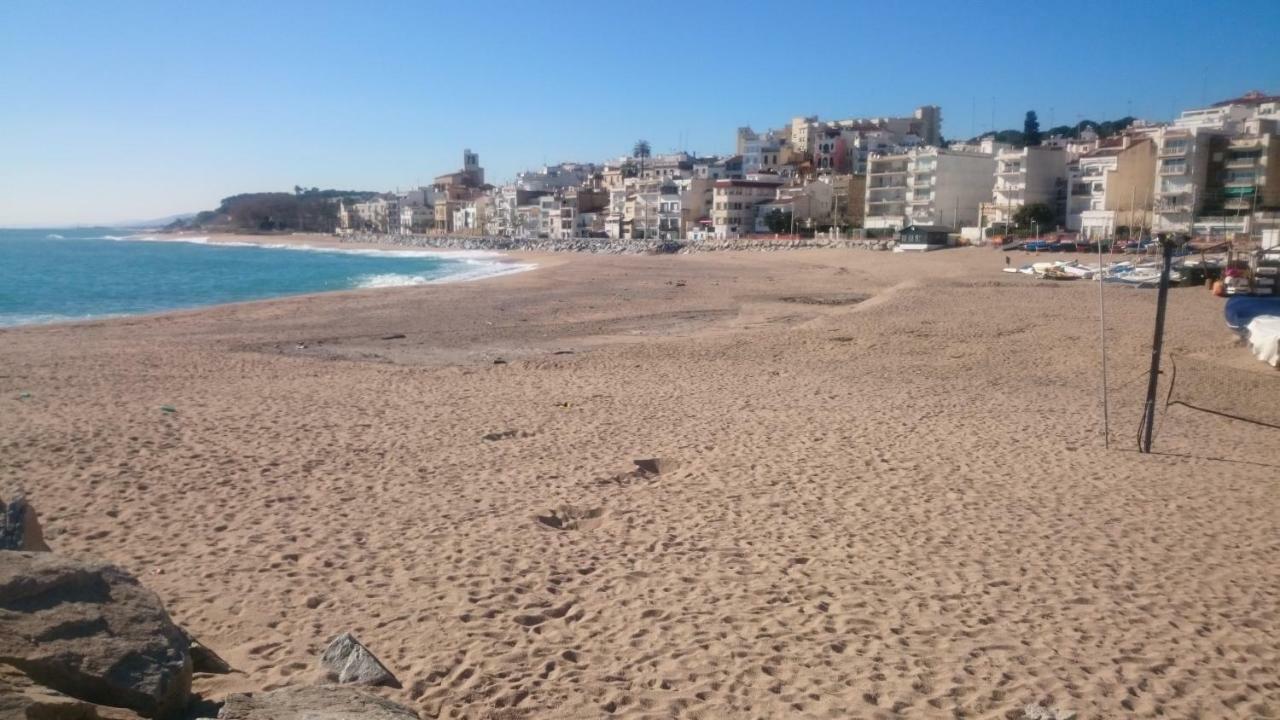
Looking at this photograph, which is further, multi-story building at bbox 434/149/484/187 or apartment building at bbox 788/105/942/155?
multi-story building at bbox 434/149/484/187

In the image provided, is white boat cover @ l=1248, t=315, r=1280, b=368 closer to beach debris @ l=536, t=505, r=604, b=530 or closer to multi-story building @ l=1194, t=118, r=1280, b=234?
beach debris @ l=536, t=505, r=604, b=530

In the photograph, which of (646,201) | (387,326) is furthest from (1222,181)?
(387,326)

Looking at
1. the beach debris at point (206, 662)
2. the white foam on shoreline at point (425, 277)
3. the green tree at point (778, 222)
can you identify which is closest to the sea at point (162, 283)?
the white foam on shoreline at point (425, 277)

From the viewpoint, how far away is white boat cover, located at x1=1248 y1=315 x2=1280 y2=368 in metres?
14.6

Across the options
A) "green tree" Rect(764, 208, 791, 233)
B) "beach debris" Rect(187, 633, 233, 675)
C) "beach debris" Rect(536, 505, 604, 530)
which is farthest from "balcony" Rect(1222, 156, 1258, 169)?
"beach debris" Rect(187, 633, 233, 675)

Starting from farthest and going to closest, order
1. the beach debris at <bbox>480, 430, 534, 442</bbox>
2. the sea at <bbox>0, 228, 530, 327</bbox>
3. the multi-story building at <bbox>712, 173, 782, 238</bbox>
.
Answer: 1. the multi-story building at <bbox>712, 173, 782, 238</bbox>
2. the sea at <bbox>0, 228, 530, 327</bbox>
3. the beach debris at <bbox>480, 430, 534, 442</bbox>

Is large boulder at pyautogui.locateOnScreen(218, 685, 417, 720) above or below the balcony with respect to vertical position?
below

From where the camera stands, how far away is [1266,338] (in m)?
14.9

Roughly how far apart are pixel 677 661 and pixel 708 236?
75.7 metres

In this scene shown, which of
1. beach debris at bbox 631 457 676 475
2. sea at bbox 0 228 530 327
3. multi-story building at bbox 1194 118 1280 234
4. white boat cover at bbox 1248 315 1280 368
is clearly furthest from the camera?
multi-story building at bbox 1194 118 1280 234

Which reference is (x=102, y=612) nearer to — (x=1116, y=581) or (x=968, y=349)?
(x=1116, y=581)

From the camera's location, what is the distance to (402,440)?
10141 millimetres

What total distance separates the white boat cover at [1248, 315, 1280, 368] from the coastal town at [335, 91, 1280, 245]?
681 cm

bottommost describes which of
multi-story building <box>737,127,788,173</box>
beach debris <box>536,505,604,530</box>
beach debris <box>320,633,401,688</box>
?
beach debris <box>536,505,604,530</box>
